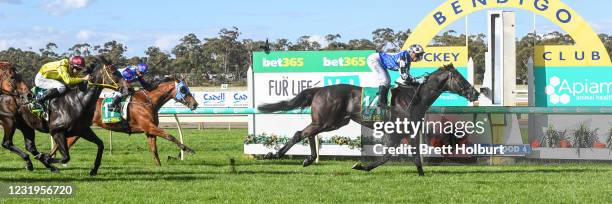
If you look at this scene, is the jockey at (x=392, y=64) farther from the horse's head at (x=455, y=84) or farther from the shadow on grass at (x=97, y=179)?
the shadow on grass at (x=97, y=179)

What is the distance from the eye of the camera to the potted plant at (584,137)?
37.9 ft

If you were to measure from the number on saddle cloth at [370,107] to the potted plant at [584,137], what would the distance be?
2910 mm

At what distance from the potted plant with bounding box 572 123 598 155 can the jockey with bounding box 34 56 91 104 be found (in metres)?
6.42

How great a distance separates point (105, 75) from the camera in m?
9.91

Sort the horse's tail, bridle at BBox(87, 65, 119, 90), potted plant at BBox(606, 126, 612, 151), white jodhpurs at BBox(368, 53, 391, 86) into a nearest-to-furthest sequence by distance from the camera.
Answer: bridle at BBox(87, 65, 119, 90), white jodhpurs at BBox(368, 53, 391, 86), the horse's tail, potted plant at BBox(606, 126, 612, 151)

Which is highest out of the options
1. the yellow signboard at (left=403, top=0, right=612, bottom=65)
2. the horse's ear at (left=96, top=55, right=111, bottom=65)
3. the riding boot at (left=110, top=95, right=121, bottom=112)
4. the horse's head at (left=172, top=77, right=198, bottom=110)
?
the yellow signboard at (left=403, top=0, right=612, bottom=65)

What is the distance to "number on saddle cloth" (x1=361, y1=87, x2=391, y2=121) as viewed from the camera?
10562 millimetres

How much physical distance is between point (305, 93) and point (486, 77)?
3.71 meters

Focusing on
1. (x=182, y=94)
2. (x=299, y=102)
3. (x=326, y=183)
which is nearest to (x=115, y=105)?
→ (x=182, y=94)

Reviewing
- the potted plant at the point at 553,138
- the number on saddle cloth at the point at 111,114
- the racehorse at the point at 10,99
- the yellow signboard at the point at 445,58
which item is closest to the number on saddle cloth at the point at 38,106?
the racehorse at the point at 10,99

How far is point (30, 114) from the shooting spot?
424 inches

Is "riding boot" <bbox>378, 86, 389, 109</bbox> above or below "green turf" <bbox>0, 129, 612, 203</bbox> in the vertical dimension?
above

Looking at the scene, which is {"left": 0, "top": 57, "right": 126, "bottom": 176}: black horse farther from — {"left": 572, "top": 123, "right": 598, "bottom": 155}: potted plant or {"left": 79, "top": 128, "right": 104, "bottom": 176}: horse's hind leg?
{"left": 572, "top": 123, "right": 598, "bottom": 155}: potted plant

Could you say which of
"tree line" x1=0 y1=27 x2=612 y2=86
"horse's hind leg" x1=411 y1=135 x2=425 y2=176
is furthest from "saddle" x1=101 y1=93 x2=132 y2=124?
"tree line" x1=0 y1=27 x2=612 y2=86
